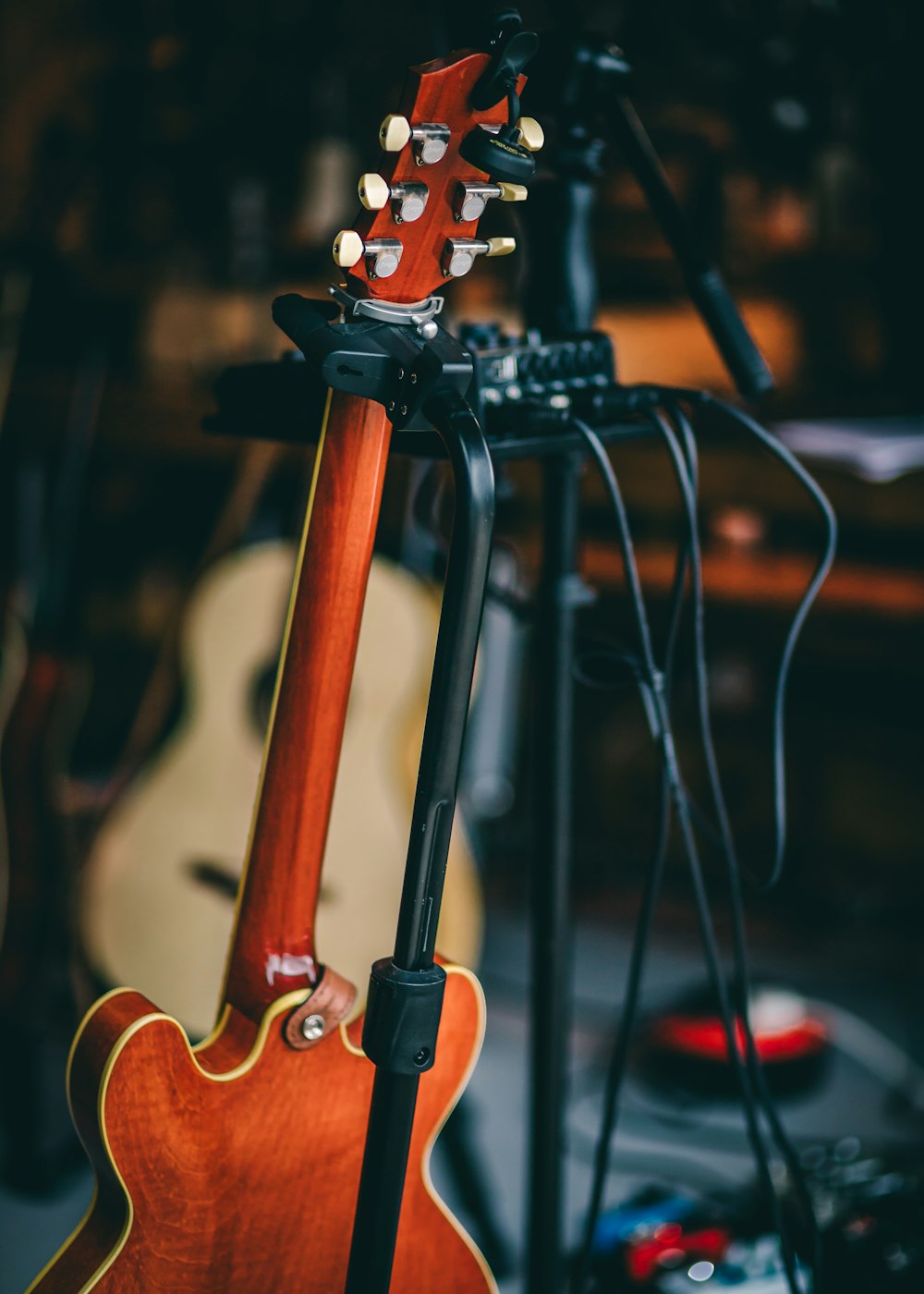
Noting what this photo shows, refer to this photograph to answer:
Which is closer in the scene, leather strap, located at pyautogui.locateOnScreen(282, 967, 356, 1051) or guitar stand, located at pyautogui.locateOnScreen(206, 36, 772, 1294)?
guitar stand, located at pyautogui.locateOnScreen(206, 36, 772, 1294)

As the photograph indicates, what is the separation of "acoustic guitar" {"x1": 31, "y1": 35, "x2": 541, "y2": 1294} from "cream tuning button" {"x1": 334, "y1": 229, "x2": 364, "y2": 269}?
16mm

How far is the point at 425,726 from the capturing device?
563 millimetres

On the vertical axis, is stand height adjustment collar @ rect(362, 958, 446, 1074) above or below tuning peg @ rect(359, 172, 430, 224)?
below

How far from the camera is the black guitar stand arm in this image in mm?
560

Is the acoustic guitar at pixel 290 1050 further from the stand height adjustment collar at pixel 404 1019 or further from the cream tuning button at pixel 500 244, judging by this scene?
the stand height adjustment collar at pixel 404 1019

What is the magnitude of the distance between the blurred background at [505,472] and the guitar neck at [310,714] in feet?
1.76

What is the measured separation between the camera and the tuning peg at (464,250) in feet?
2.02

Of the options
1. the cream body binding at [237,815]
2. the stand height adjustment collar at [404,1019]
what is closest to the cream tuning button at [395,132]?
the stand height adjustment collar at [404,1019]

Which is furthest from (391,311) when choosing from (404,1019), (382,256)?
(404,1019)

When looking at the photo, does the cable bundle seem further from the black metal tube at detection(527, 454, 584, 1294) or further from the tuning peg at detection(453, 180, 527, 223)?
the tuning peg at detection(453, 180, 527, 223)

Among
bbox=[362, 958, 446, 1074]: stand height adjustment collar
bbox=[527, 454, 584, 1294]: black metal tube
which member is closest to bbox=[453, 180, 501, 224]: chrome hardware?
bbox=[527, 454, 584, 1294]: black metal tube

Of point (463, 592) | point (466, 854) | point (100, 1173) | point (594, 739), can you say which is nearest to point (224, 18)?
point (594, 739)

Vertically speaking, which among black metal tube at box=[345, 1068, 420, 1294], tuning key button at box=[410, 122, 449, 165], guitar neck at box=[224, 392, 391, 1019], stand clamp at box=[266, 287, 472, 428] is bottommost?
black metal tube at box=[345, 1068, 420, 1294]

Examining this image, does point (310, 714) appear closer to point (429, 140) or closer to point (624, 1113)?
point (429, 140)
